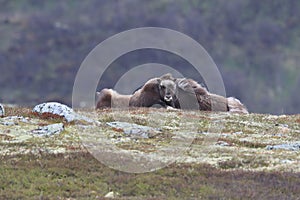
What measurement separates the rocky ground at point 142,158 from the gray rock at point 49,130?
0.10ft

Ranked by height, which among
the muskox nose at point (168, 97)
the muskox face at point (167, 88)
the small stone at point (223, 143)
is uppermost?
the muskox face at point (167, 88)

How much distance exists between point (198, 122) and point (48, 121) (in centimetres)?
557

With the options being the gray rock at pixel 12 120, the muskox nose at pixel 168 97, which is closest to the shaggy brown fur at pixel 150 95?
the muskox nose at pixel 168 97

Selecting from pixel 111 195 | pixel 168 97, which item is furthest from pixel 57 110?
pixel 111 195

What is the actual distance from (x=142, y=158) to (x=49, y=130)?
4612 mm

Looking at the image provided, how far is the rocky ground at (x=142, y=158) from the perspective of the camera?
19.3 m

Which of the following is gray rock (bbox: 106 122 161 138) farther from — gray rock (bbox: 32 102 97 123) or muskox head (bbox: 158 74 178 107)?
muskox head (bbox: 158 74 178 107)

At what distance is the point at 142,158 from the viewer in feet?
70.2

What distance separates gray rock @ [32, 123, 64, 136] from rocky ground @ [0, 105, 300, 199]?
1.2 inches

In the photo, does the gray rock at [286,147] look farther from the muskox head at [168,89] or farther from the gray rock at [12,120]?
the muskox head at [168,89]

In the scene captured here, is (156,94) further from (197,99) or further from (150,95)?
(197,99)

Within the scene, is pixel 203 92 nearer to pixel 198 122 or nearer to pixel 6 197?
pixel 198 122

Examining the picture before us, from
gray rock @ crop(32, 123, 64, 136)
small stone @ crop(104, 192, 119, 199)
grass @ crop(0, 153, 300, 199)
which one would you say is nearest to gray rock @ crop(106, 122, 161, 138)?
gray rock @ crop(32, 123, 64, 136)

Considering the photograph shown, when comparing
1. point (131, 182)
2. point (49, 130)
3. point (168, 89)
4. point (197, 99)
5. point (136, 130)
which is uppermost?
point (168, 89)
